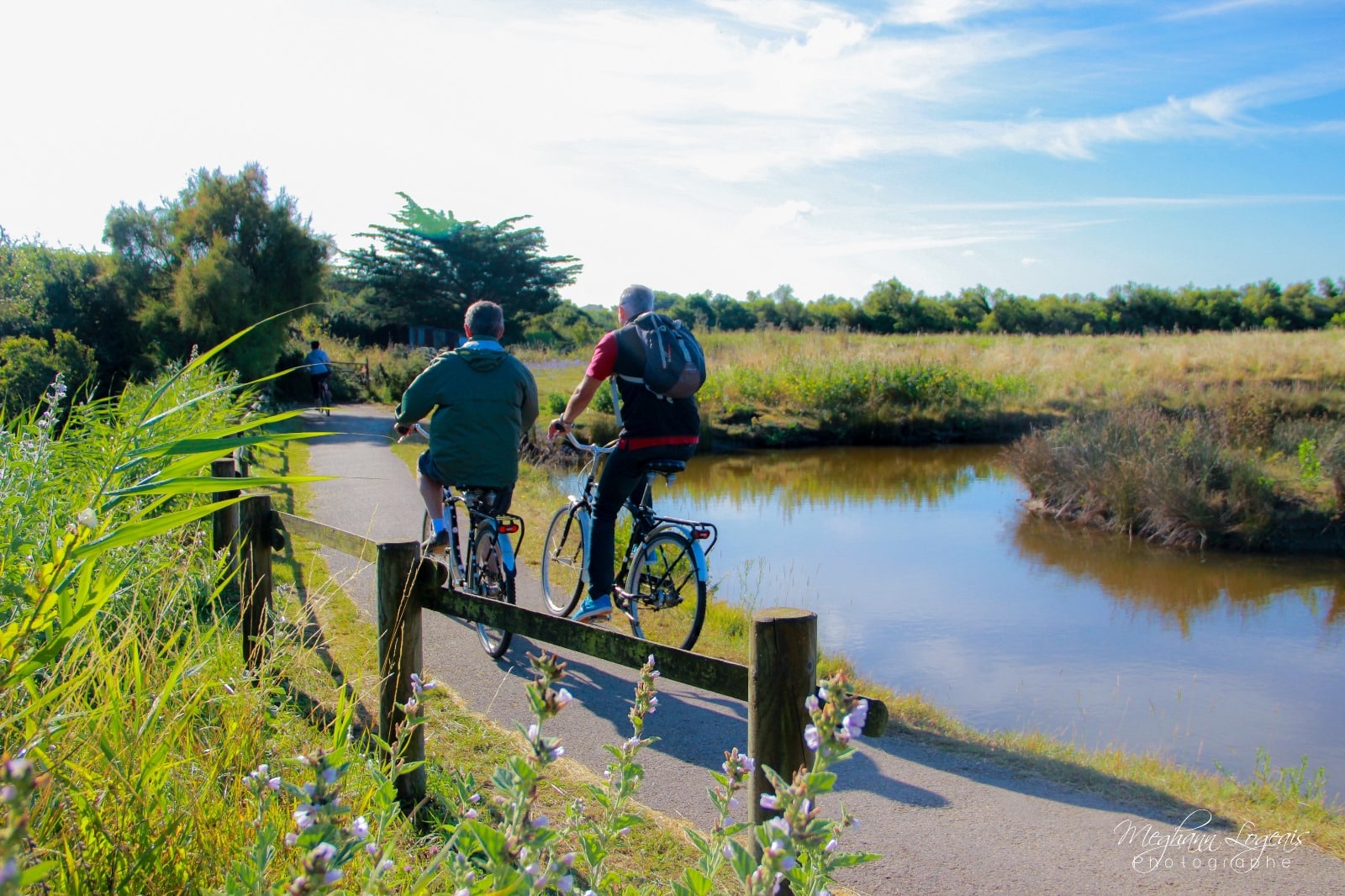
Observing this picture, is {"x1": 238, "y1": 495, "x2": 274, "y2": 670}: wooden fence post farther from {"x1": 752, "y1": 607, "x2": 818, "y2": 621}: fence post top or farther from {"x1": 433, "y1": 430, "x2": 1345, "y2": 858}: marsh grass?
{"x1": 752, "y1": 607, "x2": 818, "y2": 621}: fence post top

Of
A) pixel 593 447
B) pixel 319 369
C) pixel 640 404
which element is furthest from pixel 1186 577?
pixel 319 369

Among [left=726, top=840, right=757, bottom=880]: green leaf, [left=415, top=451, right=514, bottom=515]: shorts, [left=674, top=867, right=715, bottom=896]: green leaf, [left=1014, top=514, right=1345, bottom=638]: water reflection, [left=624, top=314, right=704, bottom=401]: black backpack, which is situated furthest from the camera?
[left=1014, top=514, right=1345, bottom=638]: water reflection

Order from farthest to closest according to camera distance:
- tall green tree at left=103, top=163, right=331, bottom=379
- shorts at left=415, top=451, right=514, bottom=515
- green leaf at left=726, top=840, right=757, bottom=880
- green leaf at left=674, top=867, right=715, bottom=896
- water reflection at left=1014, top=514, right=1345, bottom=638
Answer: tall green tree at left=103, top=163, right=331, bottom=379, water reflection at left=1014, top=514, right=1345, bottom=638, shorts at left=415, top=451, right=514, bottom=515, green leaf at left=674, top=867, right=715, bottom=896, green leaf at left=726, top=840, right=757, bottom=880

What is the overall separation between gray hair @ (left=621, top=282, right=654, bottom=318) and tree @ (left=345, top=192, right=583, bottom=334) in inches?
1637

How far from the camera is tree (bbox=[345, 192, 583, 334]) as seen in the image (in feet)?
152

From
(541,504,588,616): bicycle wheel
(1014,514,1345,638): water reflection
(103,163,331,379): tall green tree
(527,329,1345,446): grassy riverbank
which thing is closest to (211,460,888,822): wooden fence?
(541,504,588,616): bicycle wheel

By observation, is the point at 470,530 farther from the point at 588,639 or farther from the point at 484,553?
the point at 588,639

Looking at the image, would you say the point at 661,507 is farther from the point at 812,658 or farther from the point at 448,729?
the point at 812,658

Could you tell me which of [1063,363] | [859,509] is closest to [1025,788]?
[859,509]

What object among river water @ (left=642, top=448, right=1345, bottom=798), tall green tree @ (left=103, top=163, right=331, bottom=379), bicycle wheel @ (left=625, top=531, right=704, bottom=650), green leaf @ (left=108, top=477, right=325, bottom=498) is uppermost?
tall green tree @ (left=103, top=163, right=331, bottom=379)

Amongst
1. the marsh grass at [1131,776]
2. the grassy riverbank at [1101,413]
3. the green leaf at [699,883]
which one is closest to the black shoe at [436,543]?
the marsh grass at [1131,776]

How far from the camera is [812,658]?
231 centimetres

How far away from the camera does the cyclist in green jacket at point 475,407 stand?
18.3ft

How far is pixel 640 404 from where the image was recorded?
18.0 feet
